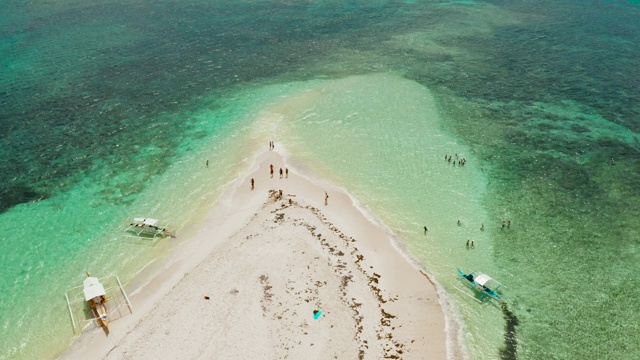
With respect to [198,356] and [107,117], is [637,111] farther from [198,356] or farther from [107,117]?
[107,117]

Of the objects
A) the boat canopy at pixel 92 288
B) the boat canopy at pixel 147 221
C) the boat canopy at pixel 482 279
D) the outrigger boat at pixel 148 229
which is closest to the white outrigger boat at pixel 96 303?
the boat canopy at pixel 92 288

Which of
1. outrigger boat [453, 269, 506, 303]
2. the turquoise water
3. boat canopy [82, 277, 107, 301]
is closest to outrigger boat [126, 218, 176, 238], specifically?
the turquoise water

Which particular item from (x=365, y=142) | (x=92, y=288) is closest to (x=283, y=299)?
(x=92, y=288)

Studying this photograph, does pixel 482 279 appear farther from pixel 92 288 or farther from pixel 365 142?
pixel 92 288

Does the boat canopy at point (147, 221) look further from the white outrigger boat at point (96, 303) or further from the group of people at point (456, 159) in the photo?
the group of people at point (456, 159)

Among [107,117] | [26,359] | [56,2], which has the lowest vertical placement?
[26,359]

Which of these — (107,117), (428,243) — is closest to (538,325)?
(428,243)
